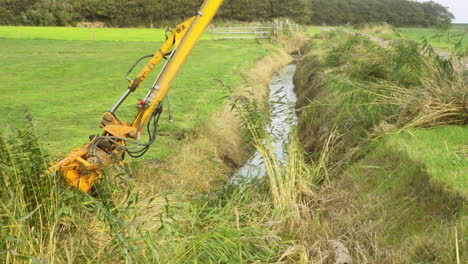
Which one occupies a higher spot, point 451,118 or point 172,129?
point 451,118

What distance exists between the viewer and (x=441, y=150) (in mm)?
6695

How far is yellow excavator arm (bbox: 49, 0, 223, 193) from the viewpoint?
18.5 feet

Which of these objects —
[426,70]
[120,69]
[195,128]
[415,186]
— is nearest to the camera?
[415,186]

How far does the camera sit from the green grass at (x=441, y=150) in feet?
19.0

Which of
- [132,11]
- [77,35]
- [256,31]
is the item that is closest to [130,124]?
[256,31]

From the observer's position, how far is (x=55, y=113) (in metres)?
13.5

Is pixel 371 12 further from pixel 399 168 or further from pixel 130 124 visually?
pixel 130 124

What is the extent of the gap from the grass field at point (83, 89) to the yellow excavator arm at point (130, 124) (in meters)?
0.49

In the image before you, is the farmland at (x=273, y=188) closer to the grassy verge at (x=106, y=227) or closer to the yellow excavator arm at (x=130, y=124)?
the grassy verge at (x=106, y=227)

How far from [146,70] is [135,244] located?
2.49 meters

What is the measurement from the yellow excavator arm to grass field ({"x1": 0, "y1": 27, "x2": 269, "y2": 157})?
0.49m

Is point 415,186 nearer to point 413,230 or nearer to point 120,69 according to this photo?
point 413,230

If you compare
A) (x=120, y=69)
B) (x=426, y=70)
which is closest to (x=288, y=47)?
(x=120, y=69)

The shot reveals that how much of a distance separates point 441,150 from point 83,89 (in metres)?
13.5
